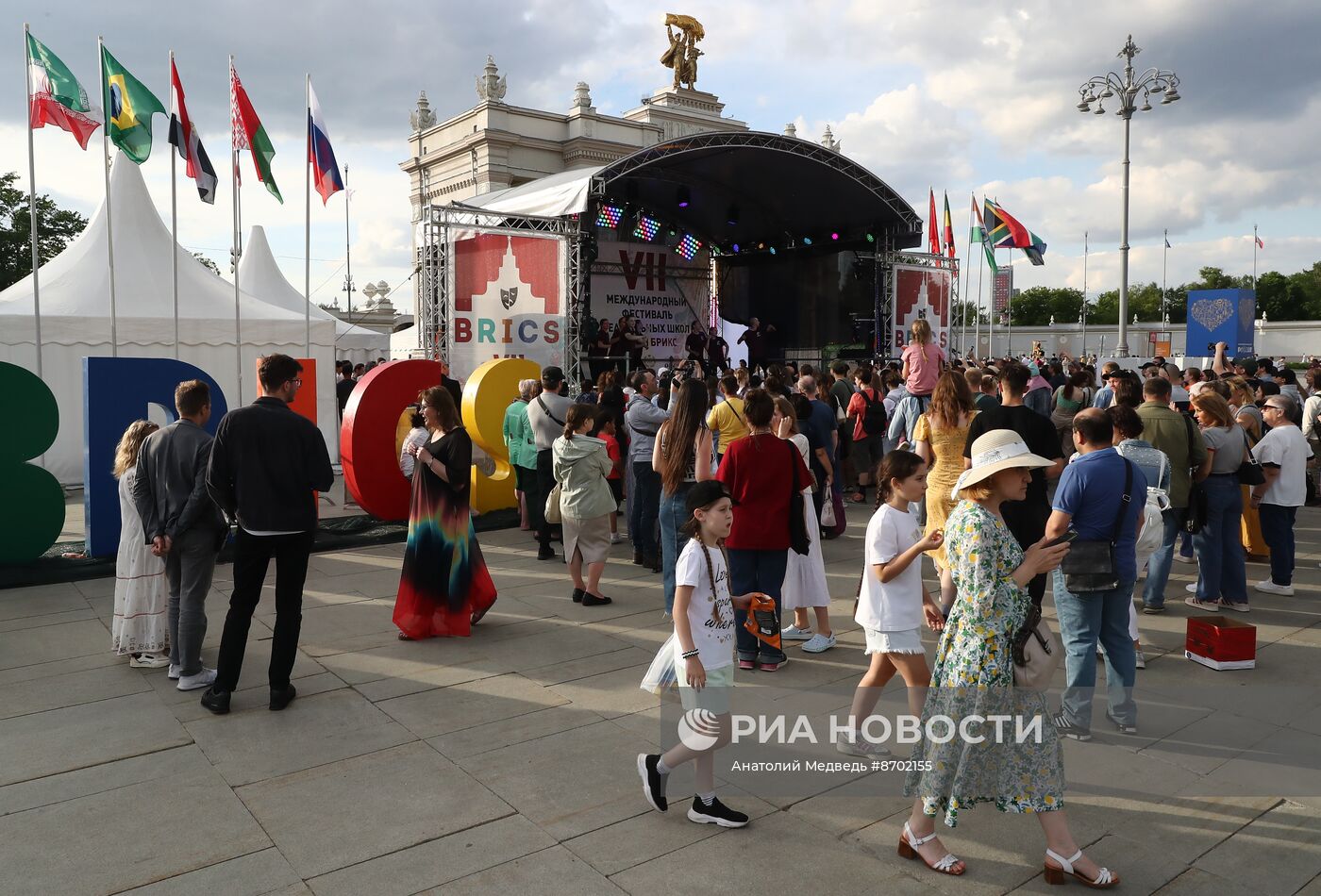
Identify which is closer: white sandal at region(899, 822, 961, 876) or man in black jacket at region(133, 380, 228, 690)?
white sandal at region(899, 822, 961, 876)

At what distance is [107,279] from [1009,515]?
1328 centimetres

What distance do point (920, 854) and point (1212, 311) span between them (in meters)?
25.3

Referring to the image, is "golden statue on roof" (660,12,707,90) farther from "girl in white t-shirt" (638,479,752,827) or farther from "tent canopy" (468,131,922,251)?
"girl in white t-shirt" (638,479,752,827)

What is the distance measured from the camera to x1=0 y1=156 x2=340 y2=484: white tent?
40.5 ft

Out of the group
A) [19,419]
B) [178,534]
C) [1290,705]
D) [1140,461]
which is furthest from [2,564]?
[1290,705]

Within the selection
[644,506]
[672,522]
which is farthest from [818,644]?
[644,506]

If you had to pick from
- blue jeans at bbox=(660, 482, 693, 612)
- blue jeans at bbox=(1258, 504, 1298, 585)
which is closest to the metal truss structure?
blue jeans at bbox=(660, 482, 693, 612)

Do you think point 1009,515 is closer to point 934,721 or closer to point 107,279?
point 934,721

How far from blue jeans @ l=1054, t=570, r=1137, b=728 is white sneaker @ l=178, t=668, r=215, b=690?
466 cm

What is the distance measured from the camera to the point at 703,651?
3.45 meters

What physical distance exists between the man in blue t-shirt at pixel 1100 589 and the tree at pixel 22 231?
1461 inches

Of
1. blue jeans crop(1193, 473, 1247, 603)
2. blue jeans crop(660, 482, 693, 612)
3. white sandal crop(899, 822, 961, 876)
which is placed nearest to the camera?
white sandal crop(899, 822, 961, 876)

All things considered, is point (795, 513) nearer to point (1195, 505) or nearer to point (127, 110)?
point (1195, 505)

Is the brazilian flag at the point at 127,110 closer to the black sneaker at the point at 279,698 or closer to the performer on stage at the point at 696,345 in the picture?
the black sneaker at the point at 279,698
